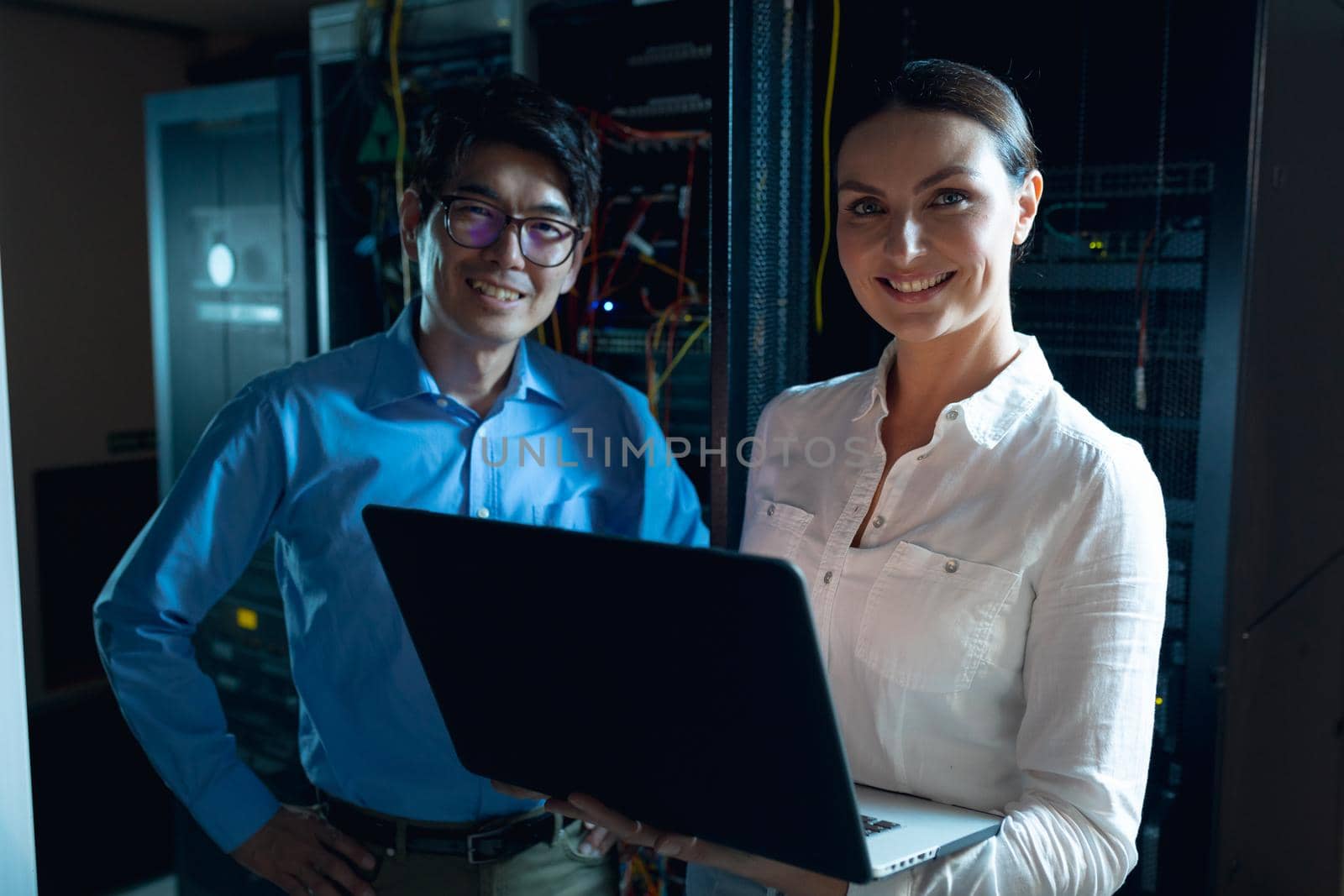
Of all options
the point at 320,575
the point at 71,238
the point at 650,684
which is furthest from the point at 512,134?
the point at 71,238

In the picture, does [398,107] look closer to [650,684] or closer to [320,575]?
[320,575]

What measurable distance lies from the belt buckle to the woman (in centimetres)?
26

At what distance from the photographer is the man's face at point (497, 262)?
139 cm

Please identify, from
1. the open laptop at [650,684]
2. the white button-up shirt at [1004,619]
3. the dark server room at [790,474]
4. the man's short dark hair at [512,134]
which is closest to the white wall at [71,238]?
the dark server room at [790,474]

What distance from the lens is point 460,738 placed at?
102 cm

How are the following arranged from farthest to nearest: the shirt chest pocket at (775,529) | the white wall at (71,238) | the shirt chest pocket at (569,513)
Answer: the white wall at (71,238), the shirt chest pocket at (569,513), the shirt chest pocket at (775,529)

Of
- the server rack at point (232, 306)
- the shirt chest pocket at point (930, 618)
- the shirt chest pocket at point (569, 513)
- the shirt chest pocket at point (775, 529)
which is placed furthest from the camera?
the server rack at point (232, 306)

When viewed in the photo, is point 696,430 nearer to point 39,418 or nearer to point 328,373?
point 328,373

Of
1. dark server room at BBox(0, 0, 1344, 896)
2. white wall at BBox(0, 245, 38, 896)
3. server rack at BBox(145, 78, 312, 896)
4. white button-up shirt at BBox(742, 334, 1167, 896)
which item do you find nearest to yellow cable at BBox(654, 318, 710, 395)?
dark server room at BBox(0, 0, 1344, 896)

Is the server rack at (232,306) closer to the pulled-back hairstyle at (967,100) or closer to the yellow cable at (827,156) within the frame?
the yellow cable at (827,156)

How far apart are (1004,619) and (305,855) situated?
35.0 inches

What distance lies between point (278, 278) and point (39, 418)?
5.35 ft

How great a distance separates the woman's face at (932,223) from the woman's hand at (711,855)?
527 mm

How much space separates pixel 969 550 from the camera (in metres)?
1.05
